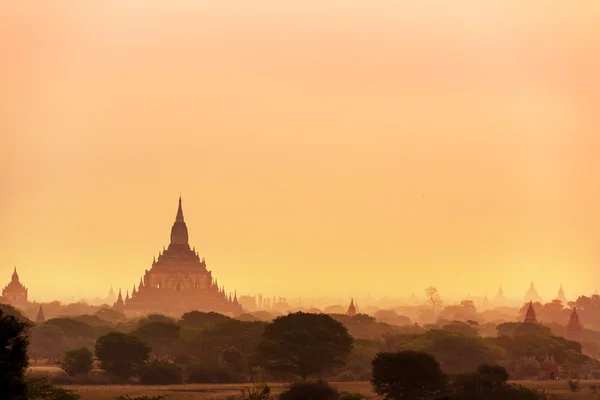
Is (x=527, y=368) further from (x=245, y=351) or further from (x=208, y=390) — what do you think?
(x=208, y=390)

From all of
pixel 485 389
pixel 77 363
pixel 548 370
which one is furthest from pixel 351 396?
pixel 548 370

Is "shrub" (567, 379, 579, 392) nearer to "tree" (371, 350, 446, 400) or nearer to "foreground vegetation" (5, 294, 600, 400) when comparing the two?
"foreground vegetation" (5, 294, 600, 400)

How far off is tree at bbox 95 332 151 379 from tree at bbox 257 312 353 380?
9426mm

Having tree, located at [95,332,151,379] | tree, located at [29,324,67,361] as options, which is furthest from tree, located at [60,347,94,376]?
tree, located at [29,324,67,361]

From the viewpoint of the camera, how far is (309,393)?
97125 millimetres

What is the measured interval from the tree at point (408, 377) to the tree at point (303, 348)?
17.5 m

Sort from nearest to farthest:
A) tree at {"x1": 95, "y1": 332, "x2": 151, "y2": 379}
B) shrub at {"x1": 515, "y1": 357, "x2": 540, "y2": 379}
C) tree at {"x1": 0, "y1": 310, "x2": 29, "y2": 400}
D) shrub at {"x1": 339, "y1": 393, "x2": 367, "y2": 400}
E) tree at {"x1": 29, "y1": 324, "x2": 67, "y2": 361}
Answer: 1. tree at {"x1": 0, "y1": 310, "x2": 29, "y2": 400}
2. shrub at {"x1": 339, "y1": 393, "x2": 367, "y2": 400}
3. tree at {"x1": 95, "y1": 332, "x2": 151, "y2": 379}
4. shrub at {"x1": 515, "y1": 357, "x2": 540, "y2": 379}
5. tree at {"x1": 29, "y1": 324, "x2": 67, "y2": 361}

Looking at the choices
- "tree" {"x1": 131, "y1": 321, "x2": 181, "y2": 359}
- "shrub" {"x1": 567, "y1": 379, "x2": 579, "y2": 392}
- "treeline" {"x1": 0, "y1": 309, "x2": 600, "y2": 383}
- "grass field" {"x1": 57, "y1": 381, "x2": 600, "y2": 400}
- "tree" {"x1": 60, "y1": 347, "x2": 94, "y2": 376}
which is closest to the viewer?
"grass field" {"x1": 57, "y1": 381, "x2": 600, "y2": 400}

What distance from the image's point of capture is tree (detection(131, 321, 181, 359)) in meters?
138

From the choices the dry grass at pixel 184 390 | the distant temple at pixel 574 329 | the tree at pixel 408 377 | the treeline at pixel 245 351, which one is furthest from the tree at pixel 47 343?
the distant temple at pixel 574 329

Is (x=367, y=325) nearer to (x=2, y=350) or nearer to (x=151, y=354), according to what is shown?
(x=151, y=354)

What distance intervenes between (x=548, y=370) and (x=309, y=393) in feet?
116

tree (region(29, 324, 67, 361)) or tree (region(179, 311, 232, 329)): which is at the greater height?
tree (region(179, 311, 232, 329))

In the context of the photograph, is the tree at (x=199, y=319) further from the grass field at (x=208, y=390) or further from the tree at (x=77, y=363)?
the grass field at (x=208, y=390)
